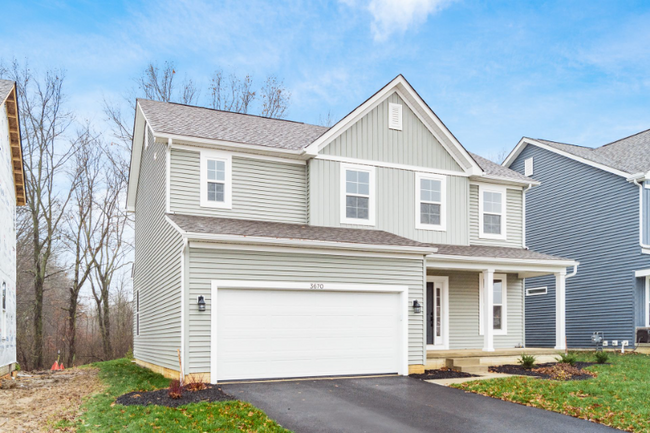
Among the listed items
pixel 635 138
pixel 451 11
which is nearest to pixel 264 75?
pixel 451 11

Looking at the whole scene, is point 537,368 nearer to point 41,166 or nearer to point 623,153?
point 623,153

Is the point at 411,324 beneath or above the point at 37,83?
beneath

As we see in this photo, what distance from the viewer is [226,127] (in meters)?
15.8

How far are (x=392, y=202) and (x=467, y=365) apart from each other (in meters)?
4.69

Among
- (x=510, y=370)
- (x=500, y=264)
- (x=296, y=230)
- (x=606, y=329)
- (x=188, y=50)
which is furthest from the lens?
(x=188, y=50)

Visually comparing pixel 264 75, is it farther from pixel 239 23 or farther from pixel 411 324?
pixel 411 324

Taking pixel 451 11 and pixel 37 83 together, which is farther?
pixel 37 83

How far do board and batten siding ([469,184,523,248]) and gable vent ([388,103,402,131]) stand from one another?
3322mm

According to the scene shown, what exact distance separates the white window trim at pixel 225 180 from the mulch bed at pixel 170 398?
5055 millimetres

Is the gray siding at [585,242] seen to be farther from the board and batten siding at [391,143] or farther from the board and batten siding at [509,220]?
the board and batten siding at [391,143]

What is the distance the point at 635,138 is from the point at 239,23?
63.5ft

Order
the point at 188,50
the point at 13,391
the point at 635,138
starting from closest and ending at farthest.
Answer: the point at 13,391
the point at 635,138
the point at 188,50

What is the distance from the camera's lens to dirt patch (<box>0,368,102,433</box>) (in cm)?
865

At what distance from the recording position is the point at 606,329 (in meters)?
20.4
